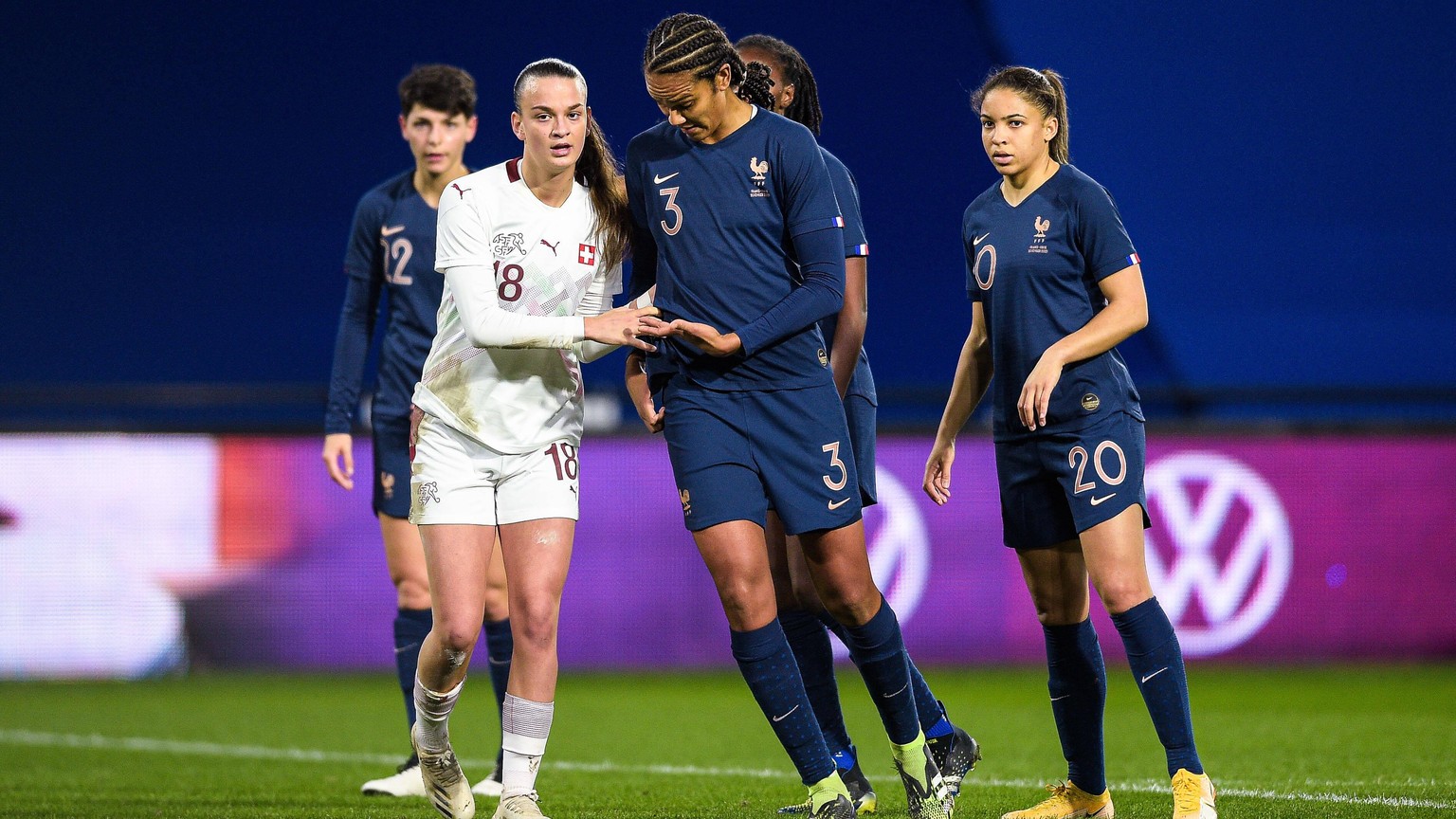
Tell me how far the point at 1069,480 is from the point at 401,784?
2.43 meters

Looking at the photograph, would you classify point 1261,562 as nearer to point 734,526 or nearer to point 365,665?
point 365,665

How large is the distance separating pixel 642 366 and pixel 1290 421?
6.53 m

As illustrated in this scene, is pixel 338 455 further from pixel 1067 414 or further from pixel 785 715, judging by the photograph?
pixel 1067 414

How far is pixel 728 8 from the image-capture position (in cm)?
1314

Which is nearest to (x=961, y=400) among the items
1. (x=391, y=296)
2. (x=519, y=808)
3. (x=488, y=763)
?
(x=519, y=808)

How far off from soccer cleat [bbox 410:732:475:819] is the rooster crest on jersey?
1270 mm

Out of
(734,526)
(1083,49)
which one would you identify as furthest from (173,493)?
(1083,49)

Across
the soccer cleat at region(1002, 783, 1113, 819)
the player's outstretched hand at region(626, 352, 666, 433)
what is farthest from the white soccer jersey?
the soccer cleat at region(1002, 783, 1113, 819)

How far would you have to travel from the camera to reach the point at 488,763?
5.85 m

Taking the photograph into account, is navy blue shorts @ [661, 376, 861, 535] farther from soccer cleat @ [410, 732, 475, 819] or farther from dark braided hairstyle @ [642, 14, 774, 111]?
soccer cleat @ [410, 732, 475, 819]

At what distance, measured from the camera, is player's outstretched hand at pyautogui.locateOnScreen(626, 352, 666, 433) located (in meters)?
3.91

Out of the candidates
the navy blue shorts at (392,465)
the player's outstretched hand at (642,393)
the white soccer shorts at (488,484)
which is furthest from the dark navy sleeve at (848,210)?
Result: the navy blue shorts at (392,465)

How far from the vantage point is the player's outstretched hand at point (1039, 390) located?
3697 millimetres

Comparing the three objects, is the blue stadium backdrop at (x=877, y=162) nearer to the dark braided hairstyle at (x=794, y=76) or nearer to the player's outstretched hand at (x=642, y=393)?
the dark braided hairstyle at (x=794, y=76)
